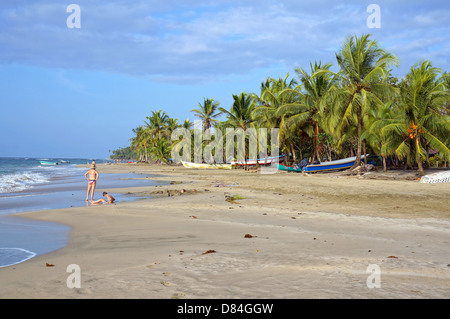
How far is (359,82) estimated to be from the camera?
1062 inches

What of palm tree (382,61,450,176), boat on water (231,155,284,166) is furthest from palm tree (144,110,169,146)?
palm tree (382,61,450,176)

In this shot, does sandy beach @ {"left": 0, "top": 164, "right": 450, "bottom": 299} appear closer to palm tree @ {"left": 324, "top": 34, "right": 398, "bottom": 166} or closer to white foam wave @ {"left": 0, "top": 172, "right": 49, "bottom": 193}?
white foam wave @ {"left": 0, "top": 172, "right": 49, "bottom": 193}

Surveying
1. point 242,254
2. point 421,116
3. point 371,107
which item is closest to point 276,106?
point 371,107

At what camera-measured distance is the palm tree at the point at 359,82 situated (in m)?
26.4

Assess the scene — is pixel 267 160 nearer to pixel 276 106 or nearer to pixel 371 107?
pixel 276 106

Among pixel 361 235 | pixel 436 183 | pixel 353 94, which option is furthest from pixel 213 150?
pixel 361 235

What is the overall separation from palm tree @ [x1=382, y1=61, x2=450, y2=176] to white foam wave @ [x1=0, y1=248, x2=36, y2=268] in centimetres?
2191

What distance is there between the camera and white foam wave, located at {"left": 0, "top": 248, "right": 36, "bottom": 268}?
486cm

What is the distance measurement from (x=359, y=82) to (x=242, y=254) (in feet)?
81.7

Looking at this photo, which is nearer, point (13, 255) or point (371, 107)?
point (13, 255)

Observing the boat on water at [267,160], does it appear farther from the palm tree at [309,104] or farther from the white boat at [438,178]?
the white boat at [438,178]
